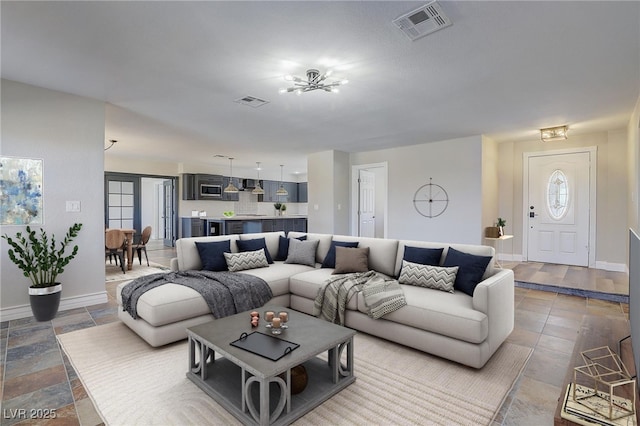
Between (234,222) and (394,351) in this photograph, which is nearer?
(394,351)

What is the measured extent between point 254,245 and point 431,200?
3.75m

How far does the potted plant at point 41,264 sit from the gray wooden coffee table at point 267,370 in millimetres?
2239

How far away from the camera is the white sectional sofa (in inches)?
94.6

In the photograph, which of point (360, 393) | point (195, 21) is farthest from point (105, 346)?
point (195, 21)

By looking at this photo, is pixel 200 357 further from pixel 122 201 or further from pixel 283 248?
pixel 122 201

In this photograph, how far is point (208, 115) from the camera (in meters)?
4.46

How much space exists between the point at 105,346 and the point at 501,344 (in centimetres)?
348

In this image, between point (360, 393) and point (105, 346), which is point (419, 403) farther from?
point (105, 346)

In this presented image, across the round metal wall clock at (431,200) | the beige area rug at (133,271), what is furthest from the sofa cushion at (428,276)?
the beige area rug at (133,271)

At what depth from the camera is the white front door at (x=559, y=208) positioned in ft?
18.8

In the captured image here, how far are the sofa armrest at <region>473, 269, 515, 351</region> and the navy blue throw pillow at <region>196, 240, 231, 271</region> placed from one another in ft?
8.88

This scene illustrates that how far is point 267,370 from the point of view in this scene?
169 cm

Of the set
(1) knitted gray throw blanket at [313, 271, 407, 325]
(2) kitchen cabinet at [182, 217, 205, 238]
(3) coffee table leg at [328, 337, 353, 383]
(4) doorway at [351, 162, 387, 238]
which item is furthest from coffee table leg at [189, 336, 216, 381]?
(2) kitchen cabinet at [182, 217, 205, 238]

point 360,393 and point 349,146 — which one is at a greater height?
point 349,146
